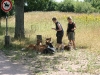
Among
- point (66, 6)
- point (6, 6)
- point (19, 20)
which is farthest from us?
point (66, 6)

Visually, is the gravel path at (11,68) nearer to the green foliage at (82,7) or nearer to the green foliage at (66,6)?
the green foliage at (66,6)

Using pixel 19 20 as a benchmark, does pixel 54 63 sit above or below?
below

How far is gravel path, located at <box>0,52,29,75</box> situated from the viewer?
31.7 feet

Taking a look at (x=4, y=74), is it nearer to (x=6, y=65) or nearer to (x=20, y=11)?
(x=6, y=65)

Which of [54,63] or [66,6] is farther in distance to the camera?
[66,6]

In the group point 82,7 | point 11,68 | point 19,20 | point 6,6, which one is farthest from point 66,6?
point 11,68

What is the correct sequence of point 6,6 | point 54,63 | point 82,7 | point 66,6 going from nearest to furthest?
point 54,63 → point 6,6 → point 66,6 → point 82,7

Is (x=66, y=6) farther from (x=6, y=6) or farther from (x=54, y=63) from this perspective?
(x=54, y=63)

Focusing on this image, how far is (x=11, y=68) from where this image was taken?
1033cm

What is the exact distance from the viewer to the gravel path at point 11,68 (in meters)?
9.66

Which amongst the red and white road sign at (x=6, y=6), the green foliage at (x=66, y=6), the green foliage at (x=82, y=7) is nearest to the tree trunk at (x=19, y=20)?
the red and white road sign at (x=6, y=6)

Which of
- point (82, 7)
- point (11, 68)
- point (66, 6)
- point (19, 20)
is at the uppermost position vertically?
point (66, 6)

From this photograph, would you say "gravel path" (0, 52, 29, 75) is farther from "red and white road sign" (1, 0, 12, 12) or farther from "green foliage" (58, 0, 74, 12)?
"green foliage" (58, 0, 74, 12)

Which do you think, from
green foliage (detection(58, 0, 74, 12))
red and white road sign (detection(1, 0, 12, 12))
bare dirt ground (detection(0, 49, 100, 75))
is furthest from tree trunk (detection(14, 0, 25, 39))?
green foliage (detection(58, 0, 74, 12))
